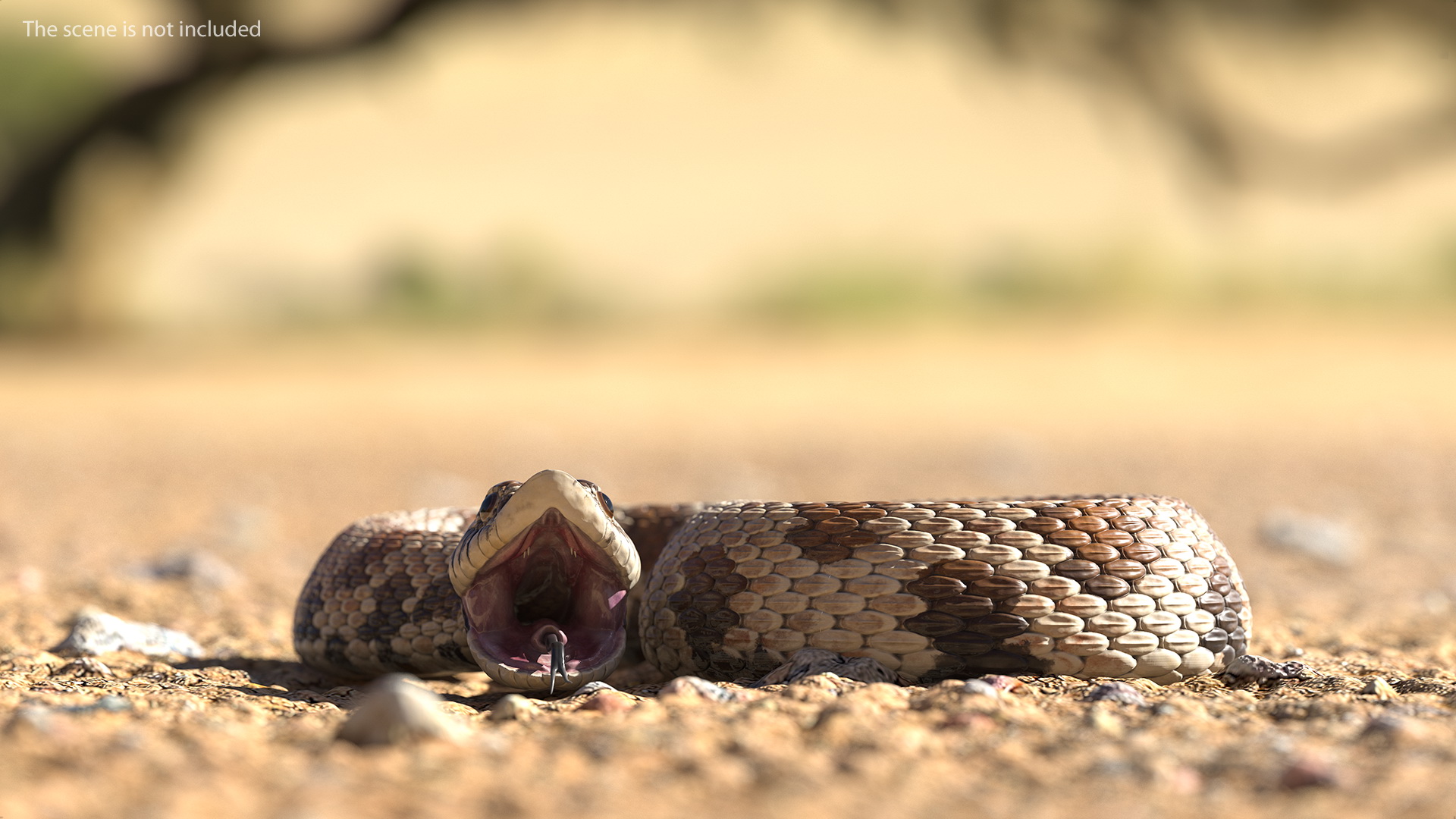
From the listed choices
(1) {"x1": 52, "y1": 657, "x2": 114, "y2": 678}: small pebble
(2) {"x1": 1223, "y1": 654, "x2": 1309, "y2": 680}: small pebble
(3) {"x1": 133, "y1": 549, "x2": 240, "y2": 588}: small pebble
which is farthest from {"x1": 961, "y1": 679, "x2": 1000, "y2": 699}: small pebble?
(3) {"x1": 133, "y1": 549, "x2": 240, "y2": 588}: small pebble

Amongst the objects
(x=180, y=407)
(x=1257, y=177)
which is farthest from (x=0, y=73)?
(x=1257, y=177)

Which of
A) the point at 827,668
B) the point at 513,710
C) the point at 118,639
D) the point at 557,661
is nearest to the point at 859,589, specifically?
the point at 827,668

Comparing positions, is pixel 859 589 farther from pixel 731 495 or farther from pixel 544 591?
pixel 731 495

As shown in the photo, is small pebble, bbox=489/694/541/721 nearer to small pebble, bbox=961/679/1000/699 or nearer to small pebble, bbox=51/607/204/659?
small pebble, bbox=961/679/1000/699

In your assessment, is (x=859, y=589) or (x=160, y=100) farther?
(x=160, y=100)

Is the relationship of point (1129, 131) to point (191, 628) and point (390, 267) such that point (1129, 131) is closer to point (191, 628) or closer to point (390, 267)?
point (390, 267)

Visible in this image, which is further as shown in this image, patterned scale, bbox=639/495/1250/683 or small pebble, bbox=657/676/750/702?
patterned scale, bbox=639/495/1250/683
